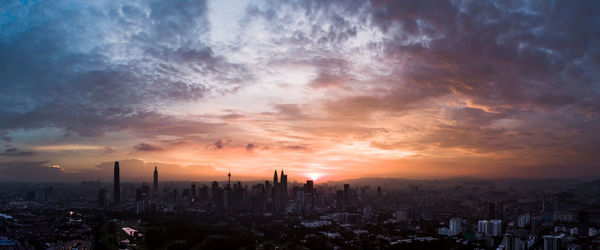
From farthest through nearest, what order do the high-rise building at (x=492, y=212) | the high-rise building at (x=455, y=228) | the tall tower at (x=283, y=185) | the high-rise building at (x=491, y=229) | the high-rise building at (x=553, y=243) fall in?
the tall tower at (x=283, y=185) < the high-rise building at (x=492, y=212) < the high-rise building at (x=455, y=228) < the high-rise building at (x=491, y=229) < the high-rise building at (x=553, y=243)

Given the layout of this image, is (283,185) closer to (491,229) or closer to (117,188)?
(117,188)

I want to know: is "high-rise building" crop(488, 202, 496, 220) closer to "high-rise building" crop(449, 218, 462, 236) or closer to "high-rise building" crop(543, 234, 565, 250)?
"high-rise building" crop(449, 218, 462, 236)

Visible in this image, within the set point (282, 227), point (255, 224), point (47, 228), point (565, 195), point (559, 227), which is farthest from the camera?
point (565, 195)

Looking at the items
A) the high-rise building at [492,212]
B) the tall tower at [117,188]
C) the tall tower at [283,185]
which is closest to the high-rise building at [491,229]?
the high-rise building at [492,212]

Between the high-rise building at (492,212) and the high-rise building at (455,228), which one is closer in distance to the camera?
the high-rise building at (455,228)

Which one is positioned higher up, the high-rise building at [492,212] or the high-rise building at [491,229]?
the high-rise building at [491,229]

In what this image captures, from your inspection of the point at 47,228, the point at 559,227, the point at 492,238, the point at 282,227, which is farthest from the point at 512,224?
the point at 47,228

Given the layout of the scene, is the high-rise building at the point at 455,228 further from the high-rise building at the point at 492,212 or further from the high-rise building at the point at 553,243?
the high-rise building at the point at 492,212

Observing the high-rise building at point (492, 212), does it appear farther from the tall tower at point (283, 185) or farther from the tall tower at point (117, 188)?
the tall tower at point (117, 188)

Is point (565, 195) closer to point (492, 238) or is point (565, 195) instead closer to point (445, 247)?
point (492, 238)

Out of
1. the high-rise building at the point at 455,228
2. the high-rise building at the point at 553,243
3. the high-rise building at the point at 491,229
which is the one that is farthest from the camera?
the high-rise building at the point at 455,228

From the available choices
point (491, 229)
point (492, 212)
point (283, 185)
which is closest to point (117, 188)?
point (283, 185)
